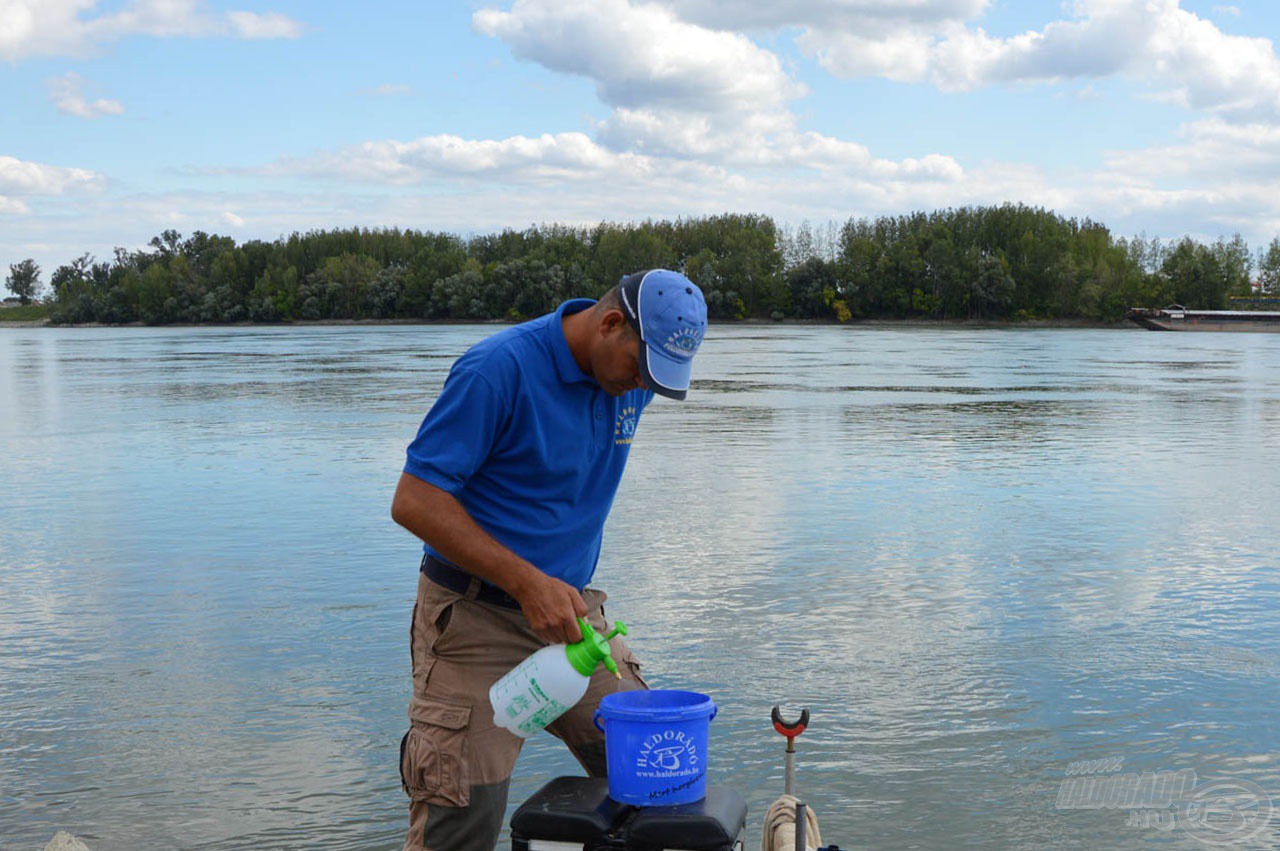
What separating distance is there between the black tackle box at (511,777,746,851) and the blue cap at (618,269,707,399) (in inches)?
39.3

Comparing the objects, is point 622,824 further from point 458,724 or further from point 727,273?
point 727,273

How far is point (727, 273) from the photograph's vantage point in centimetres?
14050

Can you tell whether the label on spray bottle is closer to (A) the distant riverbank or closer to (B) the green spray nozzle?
(B) the green spray nozzle

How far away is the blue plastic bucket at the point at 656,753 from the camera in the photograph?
3129 millimetres

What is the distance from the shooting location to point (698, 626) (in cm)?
731

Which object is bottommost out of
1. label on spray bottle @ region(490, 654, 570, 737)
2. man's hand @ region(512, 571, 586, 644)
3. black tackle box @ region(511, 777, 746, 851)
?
black tackle box @ region(511, 777, 746, 851)

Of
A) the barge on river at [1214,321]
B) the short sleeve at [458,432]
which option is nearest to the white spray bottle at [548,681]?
the short sleeve at [458,432]

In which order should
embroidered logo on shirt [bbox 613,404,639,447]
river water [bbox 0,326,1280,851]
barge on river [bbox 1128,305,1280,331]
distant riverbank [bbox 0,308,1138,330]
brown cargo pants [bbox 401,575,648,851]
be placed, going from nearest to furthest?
brown cargo pants [bbox 401,575,648,851] → embroidered logo on shirt [bbox 613,404,639,447] → river water [bbox 0,326,1280,851] → barge on river [bbox 1128,305,1280,331] → distant riverbank [bbox 0,308,1138,330]

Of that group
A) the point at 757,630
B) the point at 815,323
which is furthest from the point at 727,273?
the point at 757,630

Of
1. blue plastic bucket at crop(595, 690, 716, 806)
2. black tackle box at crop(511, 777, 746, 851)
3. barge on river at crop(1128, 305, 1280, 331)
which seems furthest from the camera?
barge on river at crop(1128, 305, 1280, 331)

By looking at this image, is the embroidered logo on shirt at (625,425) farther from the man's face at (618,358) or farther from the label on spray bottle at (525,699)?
the label on spray bottle at (525,699)

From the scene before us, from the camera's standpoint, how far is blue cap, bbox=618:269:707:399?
312 cm

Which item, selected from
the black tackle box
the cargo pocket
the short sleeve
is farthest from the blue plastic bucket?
the short sleeve

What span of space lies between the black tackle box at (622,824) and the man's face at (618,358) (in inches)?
40.3
